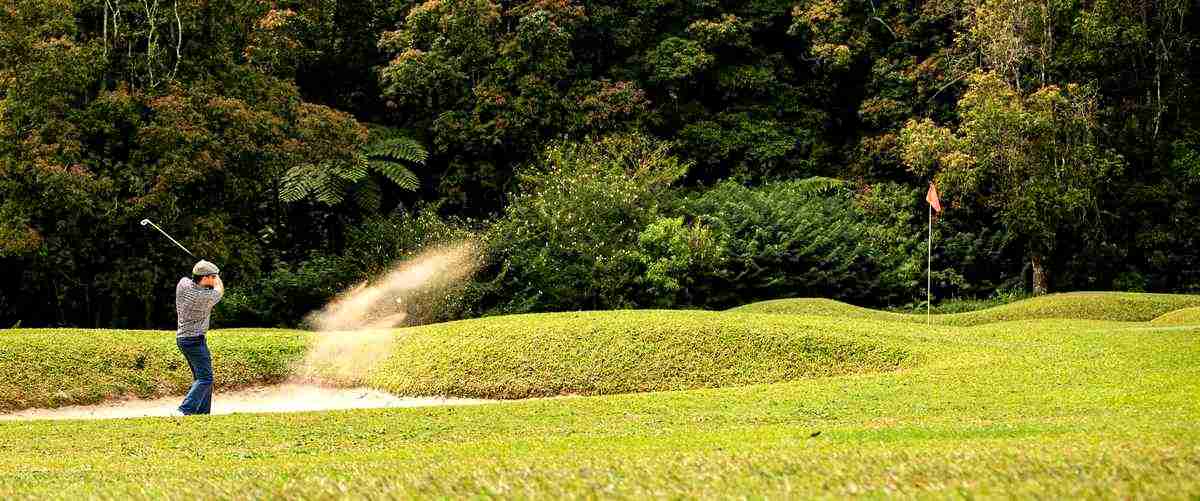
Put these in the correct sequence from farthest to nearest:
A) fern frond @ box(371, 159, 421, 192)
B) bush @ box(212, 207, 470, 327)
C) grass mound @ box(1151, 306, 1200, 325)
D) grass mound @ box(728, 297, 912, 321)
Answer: fern frond @ box(371, 159, 421, 192) → bush @ box(212, 207, 470, 327) → grass mound @ box(728, 297, 912, 321) → grass mound @ box(1151, 306, 1200, 325)

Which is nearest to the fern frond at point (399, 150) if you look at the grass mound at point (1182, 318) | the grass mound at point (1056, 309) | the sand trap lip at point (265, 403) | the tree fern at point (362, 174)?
the tree fern at point (362, 174)

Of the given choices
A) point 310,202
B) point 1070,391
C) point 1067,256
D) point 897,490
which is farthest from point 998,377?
point 310,202

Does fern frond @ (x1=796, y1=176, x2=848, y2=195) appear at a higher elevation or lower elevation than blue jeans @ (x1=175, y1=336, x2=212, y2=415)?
higher

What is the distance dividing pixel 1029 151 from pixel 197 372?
1935 centimetres

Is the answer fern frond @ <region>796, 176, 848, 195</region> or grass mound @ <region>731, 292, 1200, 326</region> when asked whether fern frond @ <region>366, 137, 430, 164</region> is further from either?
grass mound @ <region>731, 292, 1200, 326</region>

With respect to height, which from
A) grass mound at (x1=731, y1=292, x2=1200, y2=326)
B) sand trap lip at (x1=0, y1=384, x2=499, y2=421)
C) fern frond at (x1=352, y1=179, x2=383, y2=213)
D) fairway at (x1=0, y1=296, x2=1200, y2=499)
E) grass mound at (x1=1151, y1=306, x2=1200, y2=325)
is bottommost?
sand trap lip at (x1=0, y1=384, x2=499, y2=421)

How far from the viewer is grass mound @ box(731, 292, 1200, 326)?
20.8 meters

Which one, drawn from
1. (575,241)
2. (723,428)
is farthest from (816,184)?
(723,428)

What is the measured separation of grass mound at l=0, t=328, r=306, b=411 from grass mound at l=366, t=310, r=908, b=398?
1808mm

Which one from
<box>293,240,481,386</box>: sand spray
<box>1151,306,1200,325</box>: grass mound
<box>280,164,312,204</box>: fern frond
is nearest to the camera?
<box>1151,306,1200,325</box>: grass mound

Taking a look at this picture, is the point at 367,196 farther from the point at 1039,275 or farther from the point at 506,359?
the point at 1039,275

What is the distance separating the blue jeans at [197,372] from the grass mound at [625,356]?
316 centimetres

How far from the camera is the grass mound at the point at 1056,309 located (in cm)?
2080

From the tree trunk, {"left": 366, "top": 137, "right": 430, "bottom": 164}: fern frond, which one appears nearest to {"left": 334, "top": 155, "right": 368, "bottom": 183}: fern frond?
{"left": 366, "top": 137, "right": 430, "bottom": 164}: fern frond
